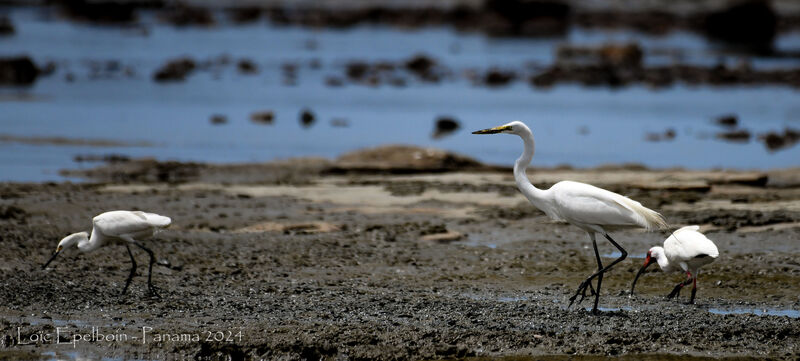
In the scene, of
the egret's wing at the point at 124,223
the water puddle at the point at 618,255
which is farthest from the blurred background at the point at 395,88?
the water puddle at the point at 618,255

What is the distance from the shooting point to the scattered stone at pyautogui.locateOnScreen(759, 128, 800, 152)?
92.0 feet

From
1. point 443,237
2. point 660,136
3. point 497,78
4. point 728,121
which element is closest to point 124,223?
point 443,237

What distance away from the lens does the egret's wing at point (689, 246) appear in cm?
1045

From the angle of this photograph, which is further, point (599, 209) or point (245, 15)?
point (245, 15)

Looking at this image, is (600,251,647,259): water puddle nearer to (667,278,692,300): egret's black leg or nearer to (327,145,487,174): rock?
(667,278,692,300): egret's black leg

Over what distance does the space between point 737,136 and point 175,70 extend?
23.8 meters

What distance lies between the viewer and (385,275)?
1215 cm

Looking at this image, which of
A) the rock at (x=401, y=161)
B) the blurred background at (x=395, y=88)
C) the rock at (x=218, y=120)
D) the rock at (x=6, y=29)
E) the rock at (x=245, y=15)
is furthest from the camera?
the rock at (x=245, y=15)

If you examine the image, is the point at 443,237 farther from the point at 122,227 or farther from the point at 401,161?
the point at 401,161

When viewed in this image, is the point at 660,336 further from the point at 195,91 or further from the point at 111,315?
the point at 195,91

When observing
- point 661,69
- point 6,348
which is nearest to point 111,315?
point 6,348

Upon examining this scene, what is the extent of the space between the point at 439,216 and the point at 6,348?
7507mm

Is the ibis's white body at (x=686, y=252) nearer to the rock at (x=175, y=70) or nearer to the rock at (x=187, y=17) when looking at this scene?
the rock at (x=175, y=70)

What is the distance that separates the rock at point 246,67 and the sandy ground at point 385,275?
3051cm
